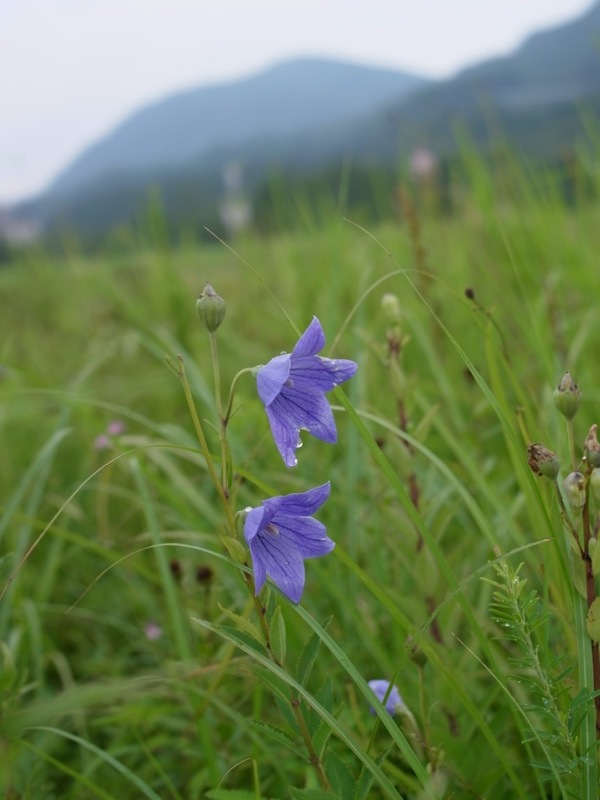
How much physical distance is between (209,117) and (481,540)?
600 feet

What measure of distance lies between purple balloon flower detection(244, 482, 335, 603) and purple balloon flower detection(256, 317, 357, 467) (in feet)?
0.18

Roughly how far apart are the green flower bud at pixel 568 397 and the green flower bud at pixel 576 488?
0.10 meters

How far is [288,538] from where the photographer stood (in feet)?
3.23

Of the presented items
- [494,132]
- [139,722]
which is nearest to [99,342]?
[494,132]

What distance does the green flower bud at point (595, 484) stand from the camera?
0.91 m

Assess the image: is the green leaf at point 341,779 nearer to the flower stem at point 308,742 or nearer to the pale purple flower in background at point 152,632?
the flower stem at point 308,742

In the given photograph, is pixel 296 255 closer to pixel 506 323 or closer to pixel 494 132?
pixel 494 132

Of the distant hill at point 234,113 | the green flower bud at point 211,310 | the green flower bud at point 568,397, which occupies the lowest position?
the distant hill at point 234,113

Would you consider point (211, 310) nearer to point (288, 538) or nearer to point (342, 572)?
point (288, 538)

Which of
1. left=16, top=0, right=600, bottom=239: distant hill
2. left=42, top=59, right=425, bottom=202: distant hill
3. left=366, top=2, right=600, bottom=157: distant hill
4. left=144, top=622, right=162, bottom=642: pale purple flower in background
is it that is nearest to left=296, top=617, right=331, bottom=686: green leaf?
left=144, top=622, right=162, bottom=642: pale purple flower in background

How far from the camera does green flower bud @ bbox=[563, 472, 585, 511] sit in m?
0.91

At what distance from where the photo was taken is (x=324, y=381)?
1.00 m

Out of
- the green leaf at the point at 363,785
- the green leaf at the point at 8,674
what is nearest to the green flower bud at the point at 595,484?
the green leaf at the point at 363,785

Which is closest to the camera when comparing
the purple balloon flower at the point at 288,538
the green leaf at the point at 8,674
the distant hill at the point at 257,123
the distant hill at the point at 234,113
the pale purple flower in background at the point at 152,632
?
the purple balloon flower at the point at 288,538
